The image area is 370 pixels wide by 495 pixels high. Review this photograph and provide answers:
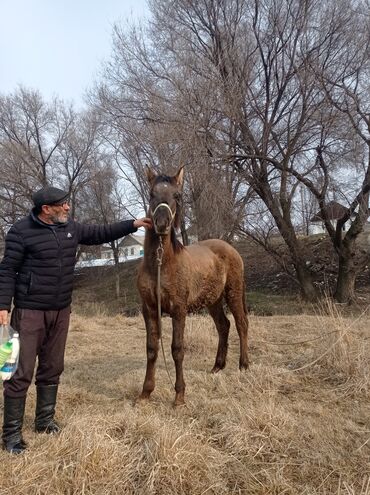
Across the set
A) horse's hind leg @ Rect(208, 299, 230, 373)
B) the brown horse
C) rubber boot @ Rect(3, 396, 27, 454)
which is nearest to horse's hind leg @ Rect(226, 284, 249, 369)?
horse's hind leg @ Rect(208, 299, 230, 373)

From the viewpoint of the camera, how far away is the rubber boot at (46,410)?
4.13 metres

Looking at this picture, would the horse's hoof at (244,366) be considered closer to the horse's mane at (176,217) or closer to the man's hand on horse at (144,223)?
the horse's mane at (176,217)

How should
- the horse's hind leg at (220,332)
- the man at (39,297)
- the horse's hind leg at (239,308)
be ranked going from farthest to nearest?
the horse's hind leg at (239,308) → the horse's hind leg at (220,332) → the man at (39,297)

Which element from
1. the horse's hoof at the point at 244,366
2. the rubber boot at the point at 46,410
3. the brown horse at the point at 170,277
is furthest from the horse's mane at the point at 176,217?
the horse's hoof at the point at 244,366

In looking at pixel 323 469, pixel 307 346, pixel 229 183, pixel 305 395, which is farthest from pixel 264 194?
pixel 323 469

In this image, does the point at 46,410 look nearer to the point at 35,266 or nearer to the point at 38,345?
the point at 38,345

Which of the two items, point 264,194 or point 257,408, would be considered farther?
point 264,194

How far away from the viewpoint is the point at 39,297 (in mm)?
4004

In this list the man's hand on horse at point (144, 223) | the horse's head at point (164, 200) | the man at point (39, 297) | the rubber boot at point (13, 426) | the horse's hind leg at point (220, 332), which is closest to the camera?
the rubber boot at point (13, 426)

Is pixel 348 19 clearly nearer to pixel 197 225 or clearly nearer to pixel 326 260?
pixel 197 225

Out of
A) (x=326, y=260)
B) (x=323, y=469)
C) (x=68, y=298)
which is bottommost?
(x=323, y=469)

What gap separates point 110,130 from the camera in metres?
19.8

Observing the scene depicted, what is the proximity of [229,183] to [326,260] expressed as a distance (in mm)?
8291

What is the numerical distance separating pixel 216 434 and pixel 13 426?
1.67 m
